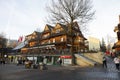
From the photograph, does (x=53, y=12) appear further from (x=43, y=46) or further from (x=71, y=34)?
(x=43, y=46)

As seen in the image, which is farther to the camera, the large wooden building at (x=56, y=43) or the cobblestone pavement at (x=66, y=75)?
the large wooden building at (x=56, y=43)

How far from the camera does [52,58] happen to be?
5141 cm

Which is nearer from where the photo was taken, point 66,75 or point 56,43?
point 66,75

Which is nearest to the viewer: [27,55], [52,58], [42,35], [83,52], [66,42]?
[83,52]

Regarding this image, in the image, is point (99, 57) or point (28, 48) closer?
point (99, 57)

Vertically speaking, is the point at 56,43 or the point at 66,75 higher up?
the point at 56,43

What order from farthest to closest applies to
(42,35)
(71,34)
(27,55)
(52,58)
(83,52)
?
(42,35), (27,55), (52,58), (83,52), (71,34)

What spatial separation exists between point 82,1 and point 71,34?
7.51 m

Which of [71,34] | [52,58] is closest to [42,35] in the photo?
[52,58]

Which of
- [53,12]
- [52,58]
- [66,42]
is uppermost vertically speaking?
[53,12]

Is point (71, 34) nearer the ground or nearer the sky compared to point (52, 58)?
nearer the sky

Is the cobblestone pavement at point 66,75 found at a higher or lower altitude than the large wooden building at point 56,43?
lower

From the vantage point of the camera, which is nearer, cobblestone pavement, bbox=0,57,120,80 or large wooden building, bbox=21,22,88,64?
cobblestone pavement, bbox=0,57,120,80

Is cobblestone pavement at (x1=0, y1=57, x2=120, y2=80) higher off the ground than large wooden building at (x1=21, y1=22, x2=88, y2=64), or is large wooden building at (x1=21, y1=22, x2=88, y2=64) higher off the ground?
large wooden building at (x1=21, y1=22, x2=88, y2=64)
